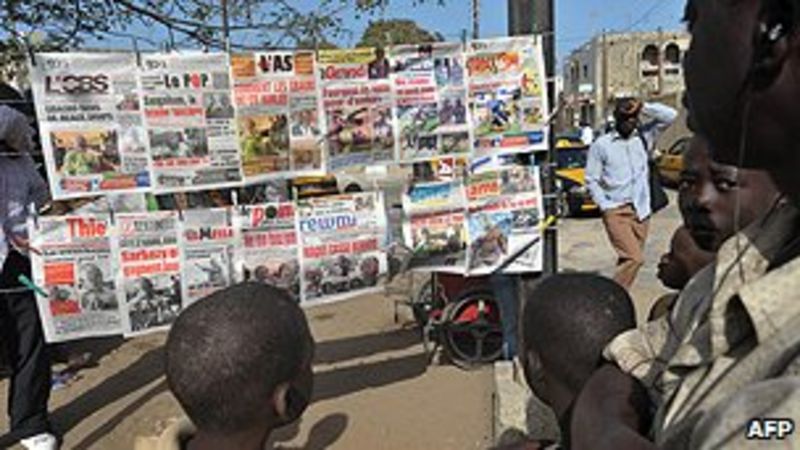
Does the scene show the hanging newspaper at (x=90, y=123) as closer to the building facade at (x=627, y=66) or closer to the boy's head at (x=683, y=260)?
the boy's head at (x=683, y=260)

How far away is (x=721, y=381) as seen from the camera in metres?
0.78

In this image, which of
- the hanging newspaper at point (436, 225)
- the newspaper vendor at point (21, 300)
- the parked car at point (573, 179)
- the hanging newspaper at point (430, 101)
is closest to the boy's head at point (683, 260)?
the hanging newspaper at point (436, 225)

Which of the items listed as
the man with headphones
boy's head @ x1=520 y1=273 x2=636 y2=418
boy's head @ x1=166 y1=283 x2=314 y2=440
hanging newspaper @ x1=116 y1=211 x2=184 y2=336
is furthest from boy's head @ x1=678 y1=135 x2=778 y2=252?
hanging newspaper @ x1=116 y1=211 x2=184 y2=336

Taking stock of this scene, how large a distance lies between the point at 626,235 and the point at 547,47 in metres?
2.50

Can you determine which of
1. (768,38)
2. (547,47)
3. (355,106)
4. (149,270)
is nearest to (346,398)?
(149,270)

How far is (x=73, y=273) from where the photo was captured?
3.16 m

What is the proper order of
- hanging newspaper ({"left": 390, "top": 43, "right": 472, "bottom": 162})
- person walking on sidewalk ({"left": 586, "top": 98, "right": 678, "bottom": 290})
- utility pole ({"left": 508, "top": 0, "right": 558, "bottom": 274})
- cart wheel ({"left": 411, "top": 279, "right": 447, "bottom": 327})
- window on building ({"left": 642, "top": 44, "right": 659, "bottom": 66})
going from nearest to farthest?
utility pole ({"left": 508, "top": 0, "right": 558, "bottom": 274}) → hanging newspaper ({"left": 390, "top": 43, "right": 472, "bottom": 162}) → cart wheel ({"left": 411, "top": 279, "right": 447, "bottom": 327}) → person walking on sidewalk ({"left": 586, "top": 98, "right": 678, "bottom": 290}) → window on building ({"left": 642, "top": 44, "right": 659, "bottom": 66})

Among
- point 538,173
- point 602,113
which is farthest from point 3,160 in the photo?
point 602,113

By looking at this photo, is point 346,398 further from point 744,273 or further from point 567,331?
point 744,273

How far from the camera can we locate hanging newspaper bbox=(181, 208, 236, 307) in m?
3.31

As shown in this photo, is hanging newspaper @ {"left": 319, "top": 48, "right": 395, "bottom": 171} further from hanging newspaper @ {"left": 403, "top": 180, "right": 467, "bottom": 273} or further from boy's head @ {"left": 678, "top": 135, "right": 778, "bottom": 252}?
boy's head @ {"left": 678, "top": 135, "right": 778, "bottom": 252}
